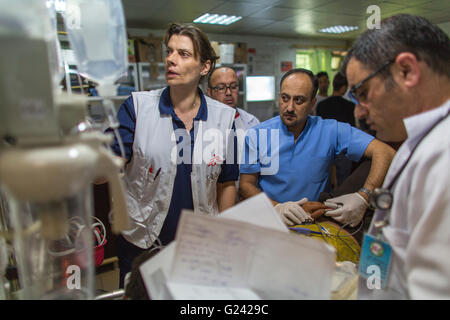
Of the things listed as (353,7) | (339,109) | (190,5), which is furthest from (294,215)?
(353,7)

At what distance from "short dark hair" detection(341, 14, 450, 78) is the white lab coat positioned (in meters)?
0.12

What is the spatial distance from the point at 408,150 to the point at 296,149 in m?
0.92

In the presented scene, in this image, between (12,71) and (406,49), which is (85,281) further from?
(406,49)

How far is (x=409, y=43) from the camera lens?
0.72 m

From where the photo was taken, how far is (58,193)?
448 millimetres

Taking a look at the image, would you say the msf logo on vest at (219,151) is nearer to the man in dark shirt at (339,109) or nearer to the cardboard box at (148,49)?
the man in dark shirt at (339,109)

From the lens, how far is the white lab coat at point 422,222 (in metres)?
0.57

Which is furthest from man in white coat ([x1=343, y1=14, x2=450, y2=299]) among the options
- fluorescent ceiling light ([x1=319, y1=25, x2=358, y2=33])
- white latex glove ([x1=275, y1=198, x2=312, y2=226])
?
fluorescent ceiling light ([x1=319, y1=25, x2=358, y2=33])

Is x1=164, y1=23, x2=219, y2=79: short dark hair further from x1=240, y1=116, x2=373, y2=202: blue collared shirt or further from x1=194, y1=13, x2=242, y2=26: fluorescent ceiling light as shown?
x1=194, y1=13, x2=242, y2=26: fluorescent ceiling light

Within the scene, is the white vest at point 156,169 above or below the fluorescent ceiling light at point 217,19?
below

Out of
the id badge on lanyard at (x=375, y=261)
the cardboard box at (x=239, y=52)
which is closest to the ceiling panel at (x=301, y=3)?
the cardboard box at (x=239, y=52)

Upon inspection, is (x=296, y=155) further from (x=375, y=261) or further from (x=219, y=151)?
(x=375, y=261)

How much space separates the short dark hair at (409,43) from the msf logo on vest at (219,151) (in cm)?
76
